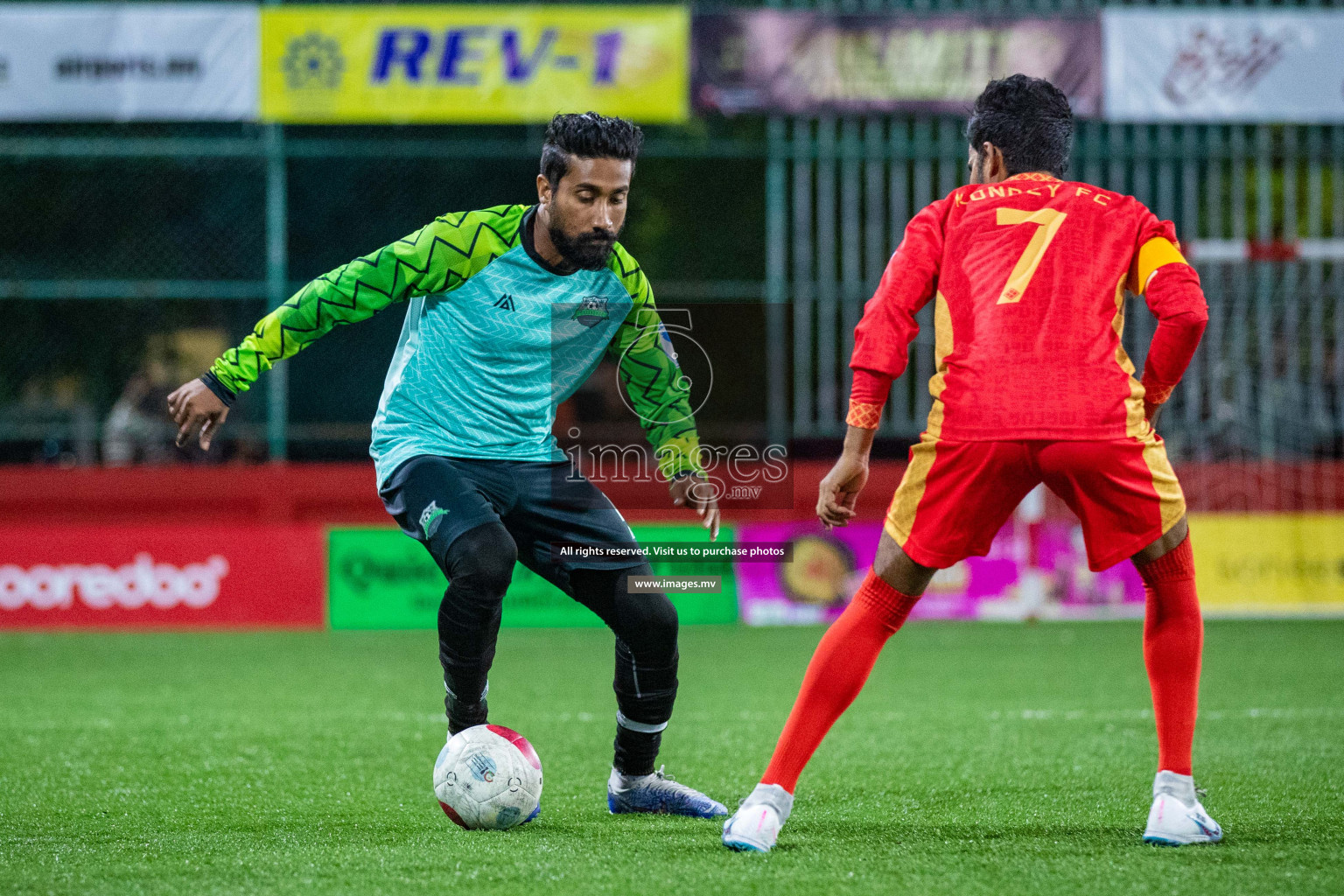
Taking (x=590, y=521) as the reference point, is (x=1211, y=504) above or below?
below

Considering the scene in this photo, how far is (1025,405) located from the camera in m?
3.80

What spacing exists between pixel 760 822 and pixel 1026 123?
1.87 meters

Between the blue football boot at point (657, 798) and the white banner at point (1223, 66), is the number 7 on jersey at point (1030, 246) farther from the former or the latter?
the white banner at point (1223, 66)

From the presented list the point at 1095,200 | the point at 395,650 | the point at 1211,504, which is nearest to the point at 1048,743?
the point at 1095,200

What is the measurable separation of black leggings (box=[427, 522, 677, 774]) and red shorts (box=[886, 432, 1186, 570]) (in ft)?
3.21

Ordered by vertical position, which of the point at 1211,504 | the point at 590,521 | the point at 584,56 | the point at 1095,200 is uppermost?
the point at 584,56

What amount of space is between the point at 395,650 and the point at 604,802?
17.9 ft

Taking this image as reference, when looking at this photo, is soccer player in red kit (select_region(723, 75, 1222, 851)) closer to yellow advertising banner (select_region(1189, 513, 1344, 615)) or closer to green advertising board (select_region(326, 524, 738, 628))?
green advertising board (select_region(326, 524, 738, 628))

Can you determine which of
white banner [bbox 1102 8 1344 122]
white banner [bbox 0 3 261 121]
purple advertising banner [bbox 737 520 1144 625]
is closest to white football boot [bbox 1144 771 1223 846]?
purple advertising banner [bbox 737 520 1144 625]

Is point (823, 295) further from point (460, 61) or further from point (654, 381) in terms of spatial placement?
point (654, 381)

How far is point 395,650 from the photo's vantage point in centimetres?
1010

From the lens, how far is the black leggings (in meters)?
→ 4.31

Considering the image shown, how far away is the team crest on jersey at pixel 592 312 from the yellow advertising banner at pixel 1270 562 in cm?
786

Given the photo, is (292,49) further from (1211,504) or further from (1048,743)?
(1048,743)
